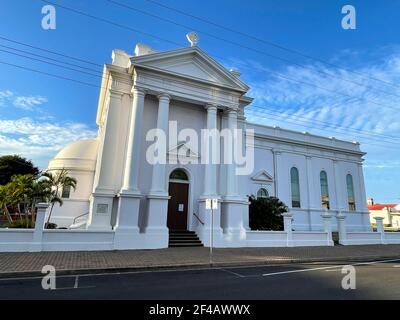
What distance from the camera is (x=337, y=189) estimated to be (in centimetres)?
3083

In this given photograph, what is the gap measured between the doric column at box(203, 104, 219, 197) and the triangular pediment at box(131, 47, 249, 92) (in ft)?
6.20

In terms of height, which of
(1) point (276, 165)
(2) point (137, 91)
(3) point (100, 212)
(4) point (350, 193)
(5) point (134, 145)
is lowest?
(3) point (100, 212)

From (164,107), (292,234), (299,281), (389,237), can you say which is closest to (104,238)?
(164,107)

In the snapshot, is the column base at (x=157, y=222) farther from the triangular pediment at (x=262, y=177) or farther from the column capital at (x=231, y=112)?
the triangular pediment at (x=262, y=177)

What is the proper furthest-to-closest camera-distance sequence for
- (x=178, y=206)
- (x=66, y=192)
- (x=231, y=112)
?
1. (x=66, y=192)
2. (x=231, y=112)
3. (x=178, y=206)

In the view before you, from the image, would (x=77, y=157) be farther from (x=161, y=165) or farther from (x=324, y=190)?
(x=324, y=190)

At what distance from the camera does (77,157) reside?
20.8 meters

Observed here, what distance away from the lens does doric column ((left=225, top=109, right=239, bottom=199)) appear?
16406 mm

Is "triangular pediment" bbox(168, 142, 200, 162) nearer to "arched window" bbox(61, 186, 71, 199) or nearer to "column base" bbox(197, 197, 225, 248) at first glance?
"column base" bbox(197, 197, 225, 248)

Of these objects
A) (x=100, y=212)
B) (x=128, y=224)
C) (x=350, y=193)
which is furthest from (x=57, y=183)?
(x=350, y=193)

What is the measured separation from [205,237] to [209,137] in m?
5.90

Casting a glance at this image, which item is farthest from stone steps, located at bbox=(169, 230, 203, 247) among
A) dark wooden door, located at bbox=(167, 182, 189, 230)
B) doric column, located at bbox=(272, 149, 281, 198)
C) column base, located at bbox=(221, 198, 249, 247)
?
doric column, located at bbox=(272, 149, 281, 198)

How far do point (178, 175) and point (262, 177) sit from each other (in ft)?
41.5

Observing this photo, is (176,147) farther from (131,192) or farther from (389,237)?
(389,237)
